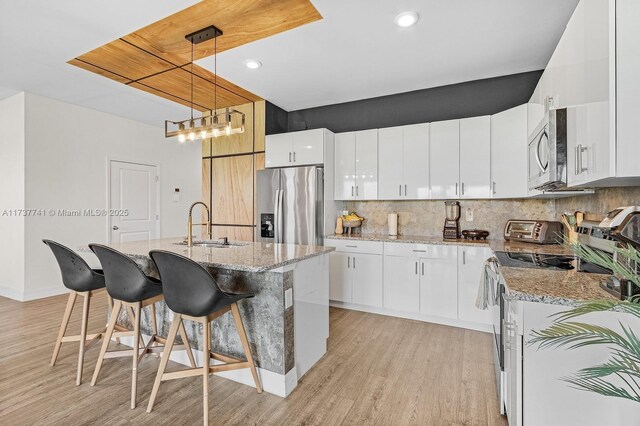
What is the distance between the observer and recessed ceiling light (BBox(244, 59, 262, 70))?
311 cm

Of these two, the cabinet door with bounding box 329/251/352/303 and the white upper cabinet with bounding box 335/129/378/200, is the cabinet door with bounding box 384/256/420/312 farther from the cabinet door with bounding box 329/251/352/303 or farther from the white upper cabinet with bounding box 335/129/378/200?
the white upper cabinet with bounding box 335/129/378/200

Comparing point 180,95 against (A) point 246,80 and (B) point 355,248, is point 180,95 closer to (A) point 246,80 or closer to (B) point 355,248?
(A) point 246,80

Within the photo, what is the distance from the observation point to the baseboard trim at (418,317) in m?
3.09

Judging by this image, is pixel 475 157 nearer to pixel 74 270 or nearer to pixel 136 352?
pixel 136 352

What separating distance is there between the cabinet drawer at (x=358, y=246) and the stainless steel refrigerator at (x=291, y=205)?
8.5 inches

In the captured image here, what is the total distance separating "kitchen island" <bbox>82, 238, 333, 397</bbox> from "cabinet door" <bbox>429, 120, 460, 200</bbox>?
1.70 m

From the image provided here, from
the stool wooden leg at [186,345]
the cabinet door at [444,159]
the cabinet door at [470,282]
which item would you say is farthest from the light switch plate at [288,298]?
the cabinet door at [444,159]

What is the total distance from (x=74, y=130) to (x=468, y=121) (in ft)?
17.3

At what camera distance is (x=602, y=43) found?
126 centimetres

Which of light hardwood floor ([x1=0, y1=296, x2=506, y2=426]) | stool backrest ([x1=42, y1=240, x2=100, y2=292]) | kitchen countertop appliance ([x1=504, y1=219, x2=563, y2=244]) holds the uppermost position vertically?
kitchen countertop appliance ([x1=504, y1=219, x2=563, y2=244])

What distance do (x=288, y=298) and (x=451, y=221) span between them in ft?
7.53

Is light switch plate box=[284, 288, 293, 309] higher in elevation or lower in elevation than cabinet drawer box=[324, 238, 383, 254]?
lower

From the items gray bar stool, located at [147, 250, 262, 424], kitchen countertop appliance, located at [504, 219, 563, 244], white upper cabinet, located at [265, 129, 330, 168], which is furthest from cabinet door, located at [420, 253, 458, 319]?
gray bar stool, located at [147, 250, 262, 424]

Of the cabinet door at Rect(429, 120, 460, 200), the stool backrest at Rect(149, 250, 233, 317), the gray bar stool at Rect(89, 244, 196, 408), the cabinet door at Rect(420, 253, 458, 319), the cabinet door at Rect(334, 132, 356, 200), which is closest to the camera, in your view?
the stool backrest at Rect(149, 250, 233, 317)
